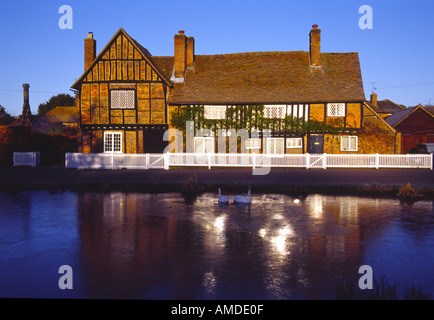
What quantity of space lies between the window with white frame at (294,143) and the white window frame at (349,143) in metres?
3.30

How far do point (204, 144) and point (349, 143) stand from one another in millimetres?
11356

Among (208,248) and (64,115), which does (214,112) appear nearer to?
(208,248)

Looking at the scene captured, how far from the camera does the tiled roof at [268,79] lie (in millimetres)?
30844

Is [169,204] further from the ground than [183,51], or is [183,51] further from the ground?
[183,51]

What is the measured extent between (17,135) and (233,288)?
26.7m

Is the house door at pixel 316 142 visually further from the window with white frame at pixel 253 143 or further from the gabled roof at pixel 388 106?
the gabled roof at pixel 388 106

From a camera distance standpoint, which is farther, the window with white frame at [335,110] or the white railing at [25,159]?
the window with white frame at [335,110]

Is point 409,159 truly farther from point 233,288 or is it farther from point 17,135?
point 17,135

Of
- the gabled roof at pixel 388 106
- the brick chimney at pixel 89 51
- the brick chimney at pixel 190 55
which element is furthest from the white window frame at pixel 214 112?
the gabled roof at pixel 388 106

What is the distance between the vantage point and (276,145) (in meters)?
31.5

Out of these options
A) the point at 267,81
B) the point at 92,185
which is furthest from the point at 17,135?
the point at 267,81

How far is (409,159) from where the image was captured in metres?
26.5

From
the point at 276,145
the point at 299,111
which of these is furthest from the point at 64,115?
the point at 299,111
